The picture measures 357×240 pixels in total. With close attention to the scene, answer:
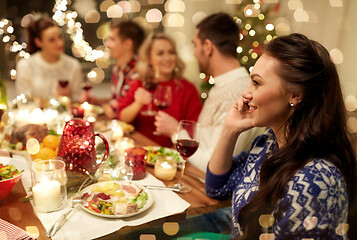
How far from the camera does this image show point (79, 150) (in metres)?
1.22

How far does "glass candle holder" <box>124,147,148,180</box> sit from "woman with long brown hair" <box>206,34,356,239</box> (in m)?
0.40

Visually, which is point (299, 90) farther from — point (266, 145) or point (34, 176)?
point (34, 176)

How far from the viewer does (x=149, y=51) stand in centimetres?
265

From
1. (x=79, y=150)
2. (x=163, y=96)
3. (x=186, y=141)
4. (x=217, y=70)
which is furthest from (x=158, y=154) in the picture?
(x=217, y=70)

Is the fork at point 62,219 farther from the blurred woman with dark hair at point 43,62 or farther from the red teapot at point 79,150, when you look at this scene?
the blurred woman with dark hair at point 43,62

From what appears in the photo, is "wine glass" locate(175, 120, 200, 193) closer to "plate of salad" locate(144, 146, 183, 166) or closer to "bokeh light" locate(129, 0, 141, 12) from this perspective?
"plate of salad" locate(144, 146, 183, 166)

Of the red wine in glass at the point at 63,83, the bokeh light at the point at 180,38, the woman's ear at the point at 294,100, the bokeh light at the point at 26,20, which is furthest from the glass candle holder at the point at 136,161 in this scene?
the bokeh light at the point at 180,38

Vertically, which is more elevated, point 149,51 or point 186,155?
point 149,51

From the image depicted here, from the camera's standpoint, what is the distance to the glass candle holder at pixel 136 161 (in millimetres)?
1313

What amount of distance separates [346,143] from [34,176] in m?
→ 0.99

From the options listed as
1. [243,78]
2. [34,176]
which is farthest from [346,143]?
[34,176]

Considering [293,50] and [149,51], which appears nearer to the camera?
[293,50]

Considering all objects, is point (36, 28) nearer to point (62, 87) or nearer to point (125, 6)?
point (62, 87)

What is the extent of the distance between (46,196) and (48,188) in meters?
0.03
